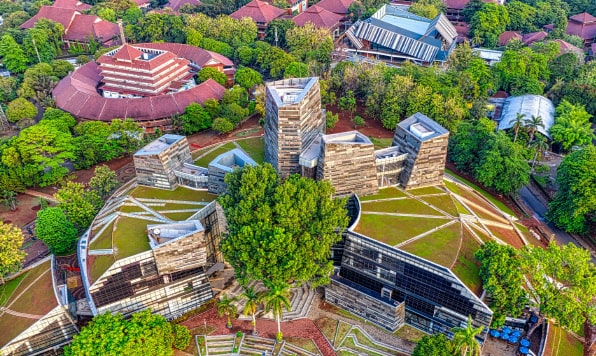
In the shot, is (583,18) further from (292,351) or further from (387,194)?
(292,351)

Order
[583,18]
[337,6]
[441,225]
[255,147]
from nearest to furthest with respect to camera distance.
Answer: [441,225], [255,147], [583,18], [337,6]

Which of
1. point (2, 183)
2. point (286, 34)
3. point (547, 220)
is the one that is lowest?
point (547, 220)

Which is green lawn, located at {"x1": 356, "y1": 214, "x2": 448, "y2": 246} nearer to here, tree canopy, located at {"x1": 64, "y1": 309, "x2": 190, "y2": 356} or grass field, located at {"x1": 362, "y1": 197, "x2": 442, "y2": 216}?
grass field, located at {"x1": 362, "y1": 197, "x2": 442, "y2": 216}

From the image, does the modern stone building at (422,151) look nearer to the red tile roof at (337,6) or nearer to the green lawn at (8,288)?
the green lawn at (8,288)

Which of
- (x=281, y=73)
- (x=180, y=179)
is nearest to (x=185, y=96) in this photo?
(x=281, y=73)

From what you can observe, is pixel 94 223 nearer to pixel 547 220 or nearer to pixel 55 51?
pixel 547 220

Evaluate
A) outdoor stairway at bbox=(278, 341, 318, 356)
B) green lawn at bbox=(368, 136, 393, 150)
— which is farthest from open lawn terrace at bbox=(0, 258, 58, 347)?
green lawn at bbox=(368, 136, 393, 150)

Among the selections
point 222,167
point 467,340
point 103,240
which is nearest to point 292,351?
point 467,340
